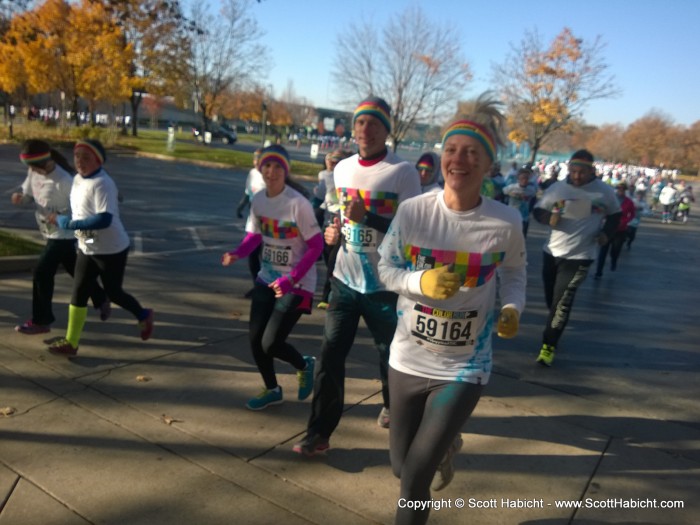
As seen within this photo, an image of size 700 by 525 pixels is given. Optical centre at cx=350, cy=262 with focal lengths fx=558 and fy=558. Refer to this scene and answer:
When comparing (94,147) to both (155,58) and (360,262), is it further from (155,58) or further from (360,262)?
(155,58)

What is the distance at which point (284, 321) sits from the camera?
3770mm

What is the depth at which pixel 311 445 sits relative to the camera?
3459 mm

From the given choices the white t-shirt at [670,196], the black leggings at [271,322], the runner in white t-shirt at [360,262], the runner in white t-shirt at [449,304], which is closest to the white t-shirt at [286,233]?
the black leggings at [271,322]

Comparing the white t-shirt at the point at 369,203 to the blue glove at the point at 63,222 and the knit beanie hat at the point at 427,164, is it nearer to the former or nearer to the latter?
the blue glove at the point at 63,222

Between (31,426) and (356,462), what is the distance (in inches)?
82.6

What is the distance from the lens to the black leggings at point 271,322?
3762 mm

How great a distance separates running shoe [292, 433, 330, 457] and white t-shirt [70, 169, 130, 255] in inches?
94.5

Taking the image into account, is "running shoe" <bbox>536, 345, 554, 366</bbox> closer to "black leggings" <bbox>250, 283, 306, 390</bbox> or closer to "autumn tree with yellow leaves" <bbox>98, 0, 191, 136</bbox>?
"black leggings" <bbox>250, 283, 306, 390</bbox>

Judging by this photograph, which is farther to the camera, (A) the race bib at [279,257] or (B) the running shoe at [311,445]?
(A) the race bib at [279,257]

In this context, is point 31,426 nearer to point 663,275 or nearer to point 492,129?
point 492,129

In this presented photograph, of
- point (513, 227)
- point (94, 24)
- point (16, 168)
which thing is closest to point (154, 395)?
point (513, 227)

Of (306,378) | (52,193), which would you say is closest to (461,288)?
(306,378)

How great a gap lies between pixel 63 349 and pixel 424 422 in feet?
11.3

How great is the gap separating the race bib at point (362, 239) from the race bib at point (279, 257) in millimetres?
577
